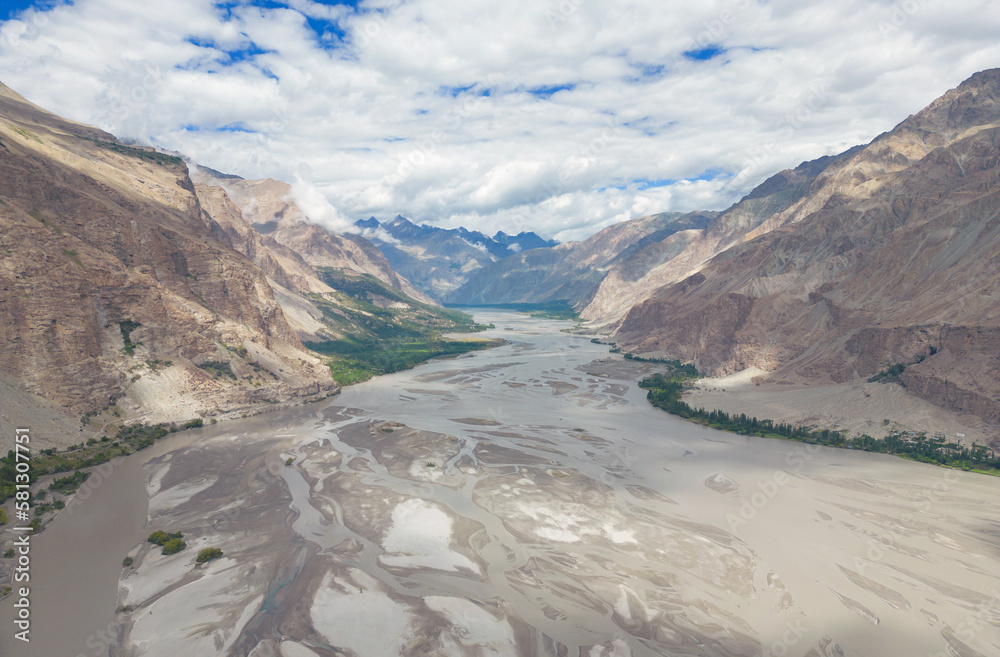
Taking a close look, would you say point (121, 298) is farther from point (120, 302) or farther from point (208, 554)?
point (208, 554)

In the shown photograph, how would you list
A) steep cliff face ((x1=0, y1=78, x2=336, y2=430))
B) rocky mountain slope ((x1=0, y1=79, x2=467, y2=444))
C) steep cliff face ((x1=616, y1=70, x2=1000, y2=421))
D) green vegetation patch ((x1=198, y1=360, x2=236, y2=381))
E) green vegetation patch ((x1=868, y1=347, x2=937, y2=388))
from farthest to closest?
green vegetation patch ((x1=198, y1=360, x2=236, y2=381)) → green vegetation patch ((x1=868, y1=347, x2=937, y2=388)) → steep cliff face ((x1=616, y1=70, x2=1000, y2=421)) → steep cliff face ((x1=0, y1=78, x2=336, y2=430)) → rocky mountain slope ((x1=0, y1=79, x2=467, y2=444))

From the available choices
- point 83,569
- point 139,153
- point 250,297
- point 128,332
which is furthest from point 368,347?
point 83,569

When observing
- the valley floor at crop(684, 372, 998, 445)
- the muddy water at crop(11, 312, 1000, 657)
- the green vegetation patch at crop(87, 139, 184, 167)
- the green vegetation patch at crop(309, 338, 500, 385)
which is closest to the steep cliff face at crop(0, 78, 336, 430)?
the green vegetation patch at crop(87, 139, 184, 167)

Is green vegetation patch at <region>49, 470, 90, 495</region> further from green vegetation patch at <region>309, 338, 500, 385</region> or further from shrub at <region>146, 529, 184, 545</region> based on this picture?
green vegetation patch at <region>309, 338, 500, 385</region>

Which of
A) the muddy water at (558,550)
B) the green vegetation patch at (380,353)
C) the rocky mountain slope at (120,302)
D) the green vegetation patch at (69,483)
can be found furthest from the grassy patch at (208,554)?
the green vegetation patch at (380,353)

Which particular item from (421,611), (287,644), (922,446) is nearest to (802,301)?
(922,446)

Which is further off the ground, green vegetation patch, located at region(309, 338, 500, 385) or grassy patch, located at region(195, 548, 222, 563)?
grassy patch, located at region(195, 548, 222, 563)
